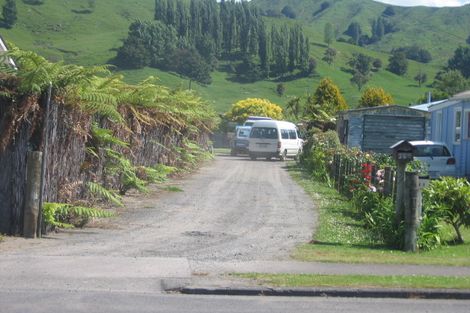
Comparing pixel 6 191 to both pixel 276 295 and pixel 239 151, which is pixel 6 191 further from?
pixel 239 151

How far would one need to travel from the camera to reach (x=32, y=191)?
1205 cm

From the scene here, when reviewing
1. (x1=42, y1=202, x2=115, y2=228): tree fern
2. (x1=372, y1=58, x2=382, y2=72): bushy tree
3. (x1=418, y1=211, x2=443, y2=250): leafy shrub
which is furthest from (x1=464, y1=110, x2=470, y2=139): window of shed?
(x1=372, y1=58, x2=382, y2=72): bushy tree

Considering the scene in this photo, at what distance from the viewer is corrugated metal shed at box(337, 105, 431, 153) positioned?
35781mm

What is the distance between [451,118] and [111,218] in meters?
19.7

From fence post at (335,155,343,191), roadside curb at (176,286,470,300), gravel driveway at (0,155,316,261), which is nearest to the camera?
roadside curb at (176,286,470,300)

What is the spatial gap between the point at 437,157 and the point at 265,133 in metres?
13.6

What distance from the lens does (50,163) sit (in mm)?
12617

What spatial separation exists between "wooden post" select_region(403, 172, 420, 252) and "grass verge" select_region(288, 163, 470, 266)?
0.21 meters

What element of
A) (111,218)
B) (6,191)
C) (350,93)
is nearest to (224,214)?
(111,218)

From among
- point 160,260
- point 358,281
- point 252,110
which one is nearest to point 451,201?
point 358,281

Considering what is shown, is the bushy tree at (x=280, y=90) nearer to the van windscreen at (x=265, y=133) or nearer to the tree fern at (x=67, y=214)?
the van windscreen at (x=265, y=133)

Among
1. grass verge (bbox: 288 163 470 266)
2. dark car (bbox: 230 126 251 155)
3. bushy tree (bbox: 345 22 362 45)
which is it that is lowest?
grass verge (bbox: 288 163 470 266)

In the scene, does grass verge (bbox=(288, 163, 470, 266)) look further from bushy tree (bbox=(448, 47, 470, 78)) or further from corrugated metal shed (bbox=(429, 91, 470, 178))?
bushy tree (bbox=(448, 47, 470, 78))

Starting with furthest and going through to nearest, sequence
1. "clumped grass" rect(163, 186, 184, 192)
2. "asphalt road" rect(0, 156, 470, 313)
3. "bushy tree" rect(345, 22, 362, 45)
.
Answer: "bushy tree" rect(345, 22, 362, 45) < "clumped grass" rect(163, 186, 184, 192) < "asphalt road" rect(0, 156, 470, 313)
